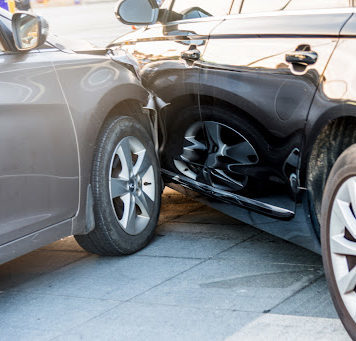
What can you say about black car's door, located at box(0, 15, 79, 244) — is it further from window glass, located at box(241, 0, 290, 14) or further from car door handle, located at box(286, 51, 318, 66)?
car door handle, located at box(286, 51, 318, 66)

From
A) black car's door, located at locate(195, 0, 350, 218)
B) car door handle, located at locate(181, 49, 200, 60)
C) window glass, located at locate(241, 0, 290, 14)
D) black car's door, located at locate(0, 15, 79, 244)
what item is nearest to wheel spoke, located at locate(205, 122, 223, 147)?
black car's door, located at locate(195, 0, 350, 218)

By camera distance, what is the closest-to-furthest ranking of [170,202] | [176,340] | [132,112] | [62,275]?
[176,340] < [62,275] < [132,112] < [170,202]

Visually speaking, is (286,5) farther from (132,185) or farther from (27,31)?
(132,185)

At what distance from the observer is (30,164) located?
381 cm

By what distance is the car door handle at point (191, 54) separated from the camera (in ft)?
14.4

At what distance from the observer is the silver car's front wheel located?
180 inches

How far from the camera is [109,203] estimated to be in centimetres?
442

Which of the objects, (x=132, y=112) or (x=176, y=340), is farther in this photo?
(x=132, y=112)

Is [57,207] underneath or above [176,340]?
above

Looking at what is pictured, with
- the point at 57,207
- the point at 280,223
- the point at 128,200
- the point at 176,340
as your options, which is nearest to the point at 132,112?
the point at 128,200

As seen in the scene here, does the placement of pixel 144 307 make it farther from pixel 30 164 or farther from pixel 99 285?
pixel 30 164

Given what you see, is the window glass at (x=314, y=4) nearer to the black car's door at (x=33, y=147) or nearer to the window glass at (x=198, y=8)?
the window glass at (x=198, y=8)

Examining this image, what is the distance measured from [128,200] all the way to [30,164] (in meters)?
0.91

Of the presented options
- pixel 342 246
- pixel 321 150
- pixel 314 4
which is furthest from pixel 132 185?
pixel 342 246
